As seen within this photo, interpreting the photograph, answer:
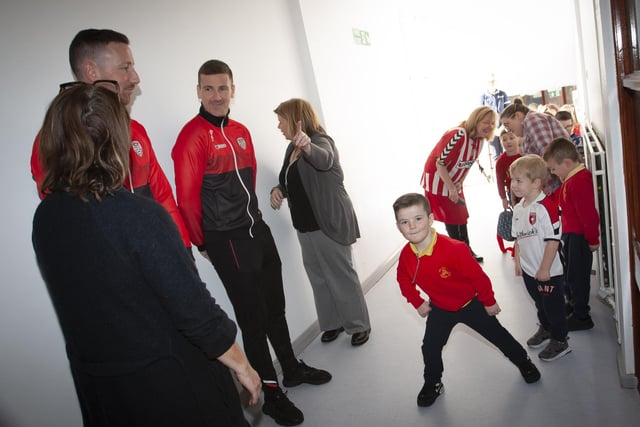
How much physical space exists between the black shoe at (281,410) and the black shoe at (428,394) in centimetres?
60

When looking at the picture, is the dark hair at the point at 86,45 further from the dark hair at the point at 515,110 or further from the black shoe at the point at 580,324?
the dark hair at the point at 515,110

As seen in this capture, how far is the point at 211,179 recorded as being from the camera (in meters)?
2.44

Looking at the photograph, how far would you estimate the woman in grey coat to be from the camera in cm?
293

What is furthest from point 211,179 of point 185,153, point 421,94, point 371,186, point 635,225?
point 421,94

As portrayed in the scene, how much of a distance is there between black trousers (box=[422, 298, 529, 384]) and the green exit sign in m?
3.15

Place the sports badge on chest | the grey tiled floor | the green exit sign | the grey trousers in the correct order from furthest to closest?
the green exit sign < the grey trousers < the grey tiled floor < the sports badge on chest

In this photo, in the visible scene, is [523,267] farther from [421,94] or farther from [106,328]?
[421,94]

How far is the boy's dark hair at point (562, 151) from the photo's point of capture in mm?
2656

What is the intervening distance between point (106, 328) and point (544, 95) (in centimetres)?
990

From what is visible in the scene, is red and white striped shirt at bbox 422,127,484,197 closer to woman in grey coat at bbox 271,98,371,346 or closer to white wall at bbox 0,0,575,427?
white wall at bbox 0,0,575,427

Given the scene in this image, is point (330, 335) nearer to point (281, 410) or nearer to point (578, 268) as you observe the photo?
point (281, 410)

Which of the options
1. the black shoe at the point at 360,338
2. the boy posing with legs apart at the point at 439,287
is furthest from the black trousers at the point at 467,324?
the black shoe at the point at 360,338

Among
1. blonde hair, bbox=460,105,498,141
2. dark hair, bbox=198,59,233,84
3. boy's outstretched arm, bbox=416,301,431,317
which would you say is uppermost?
dark hair, bbox=198,59,233,84

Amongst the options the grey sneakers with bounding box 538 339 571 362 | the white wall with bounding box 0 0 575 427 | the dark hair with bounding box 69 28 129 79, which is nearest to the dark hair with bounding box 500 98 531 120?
the white wall with bounding box 0 0 575 427
